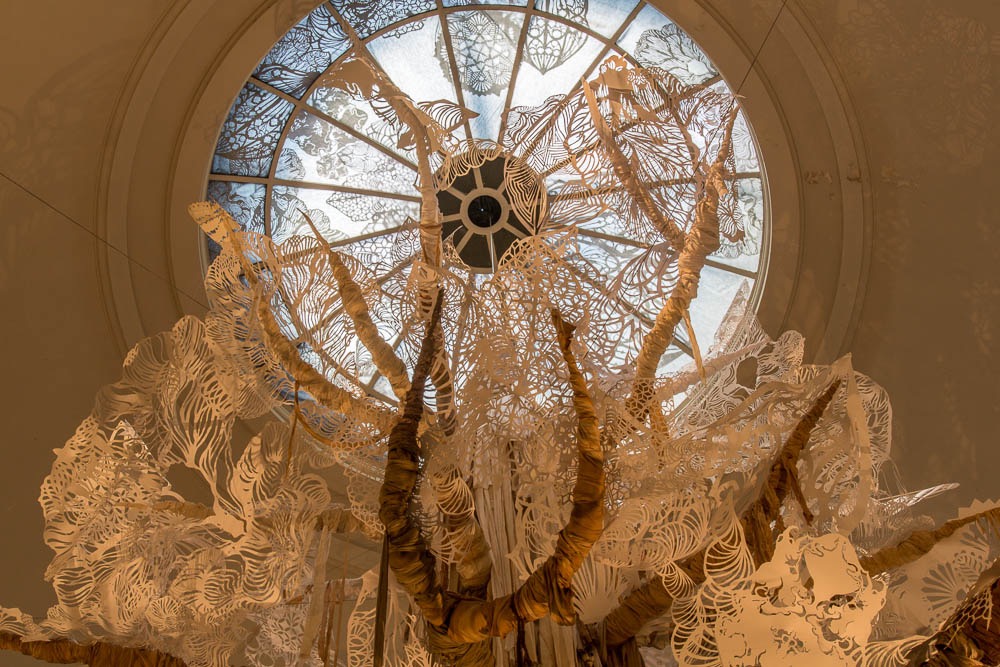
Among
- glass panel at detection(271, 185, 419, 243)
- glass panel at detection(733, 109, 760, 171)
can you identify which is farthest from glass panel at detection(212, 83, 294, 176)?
glass panel at detection(733, 109, 760, 171)

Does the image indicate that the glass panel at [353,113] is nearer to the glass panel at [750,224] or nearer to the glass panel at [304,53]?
the glass panel at [304,53]

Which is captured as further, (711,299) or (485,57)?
(711,299)

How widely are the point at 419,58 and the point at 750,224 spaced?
6.72ft

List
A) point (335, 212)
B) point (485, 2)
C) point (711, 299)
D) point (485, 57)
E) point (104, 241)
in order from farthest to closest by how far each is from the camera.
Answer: point (711, 299) < point (335, 212) < point (485, 57) < point (485, 2) < point (104, 241)

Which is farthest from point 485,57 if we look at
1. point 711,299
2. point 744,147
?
point 711,299

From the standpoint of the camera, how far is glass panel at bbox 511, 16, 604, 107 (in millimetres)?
4777

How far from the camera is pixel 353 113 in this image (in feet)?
16.0

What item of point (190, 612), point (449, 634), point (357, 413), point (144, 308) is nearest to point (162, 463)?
point (190, 612)

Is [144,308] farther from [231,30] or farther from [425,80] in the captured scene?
[425,80]

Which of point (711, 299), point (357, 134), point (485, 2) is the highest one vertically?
point (485, 2)

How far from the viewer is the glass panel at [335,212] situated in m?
5.02

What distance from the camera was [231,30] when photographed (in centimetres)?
440

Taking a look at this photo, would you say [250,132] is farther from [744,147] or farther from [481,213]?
[744,147]

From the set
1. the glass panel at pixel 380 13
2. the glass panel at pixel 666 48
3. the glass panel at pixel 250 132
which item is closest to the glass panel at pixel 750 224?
the glass panel at pixel 666 48
